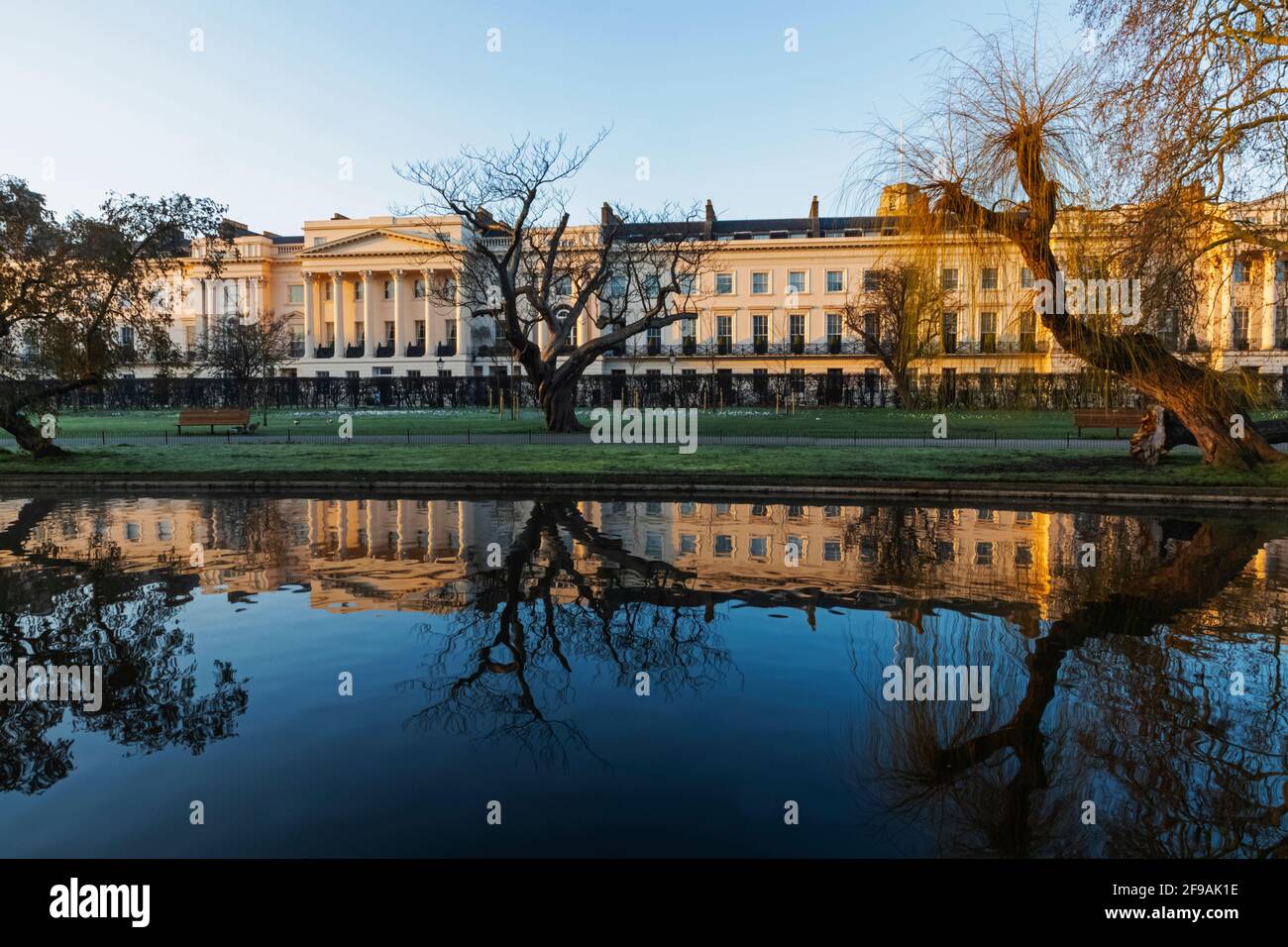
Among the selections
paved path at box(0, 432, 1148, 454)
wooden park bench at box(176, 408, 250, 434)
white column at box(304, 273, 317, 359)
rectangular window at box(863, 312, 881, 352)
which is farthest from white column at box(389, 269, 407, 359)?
paved path at box(0, 432, 1148, 454)

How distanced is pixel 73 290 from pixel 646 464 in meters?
14.5

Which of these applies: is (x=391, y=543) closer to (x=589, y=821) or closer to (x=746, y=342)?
(x=589, y=821)

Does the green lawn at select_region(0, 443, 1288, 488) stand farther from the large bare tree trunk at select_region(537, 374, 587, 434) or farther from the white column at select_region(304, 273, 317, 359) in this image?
the white column at select_region(304, 273, 317, 359)

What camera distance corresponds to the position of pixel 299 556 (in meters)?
11.2

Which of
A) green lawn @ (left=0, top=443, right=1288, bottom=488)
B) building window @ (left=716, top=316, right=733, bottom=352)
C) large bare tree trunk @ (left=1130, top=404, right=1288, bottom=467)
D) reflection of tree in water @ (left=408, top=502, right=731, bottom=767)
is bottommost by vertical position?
reflection of tree in water @ (left=408, top=502, right=731, bottom=767)

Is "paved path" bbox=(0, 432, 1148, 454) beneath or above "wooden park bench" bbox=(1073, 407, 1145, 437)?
beneath

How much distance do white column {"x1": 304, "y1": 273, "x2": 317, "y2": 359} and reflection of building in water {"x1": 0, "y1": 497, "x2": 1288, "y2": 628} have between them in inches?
2752

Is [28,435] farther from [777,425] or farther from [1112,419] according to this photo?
[1112,419]

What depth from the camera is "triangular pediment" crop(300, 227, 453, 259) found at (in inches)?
3145

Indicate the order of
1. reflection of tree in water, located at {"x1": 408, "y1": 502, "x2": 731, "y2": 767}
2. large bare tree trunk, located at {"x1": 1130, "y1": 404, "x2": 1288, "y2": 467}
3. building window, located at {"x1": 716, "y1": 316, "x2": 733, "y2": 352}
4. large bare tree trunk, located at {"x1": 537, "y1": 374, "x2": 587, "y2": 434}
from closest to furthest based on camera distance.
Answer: reflection of tree in water, located at {"x1": 408, "y1": 502, "x2": 731, "y2": 767} → large bare tree trunk, located at {"x1": 1130, "y1": 404, "x2": 1288, "y2": 467} → large bare tree trunk, located at {"x1": 537, "y1": 374, "x2": 587, "y2": 434} → building window, located at {"x1": 716, "y1": 316, "x2": 733, "y2": 352}

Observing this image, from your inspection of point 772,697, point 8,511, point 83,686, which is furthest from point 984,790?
point 8,511
